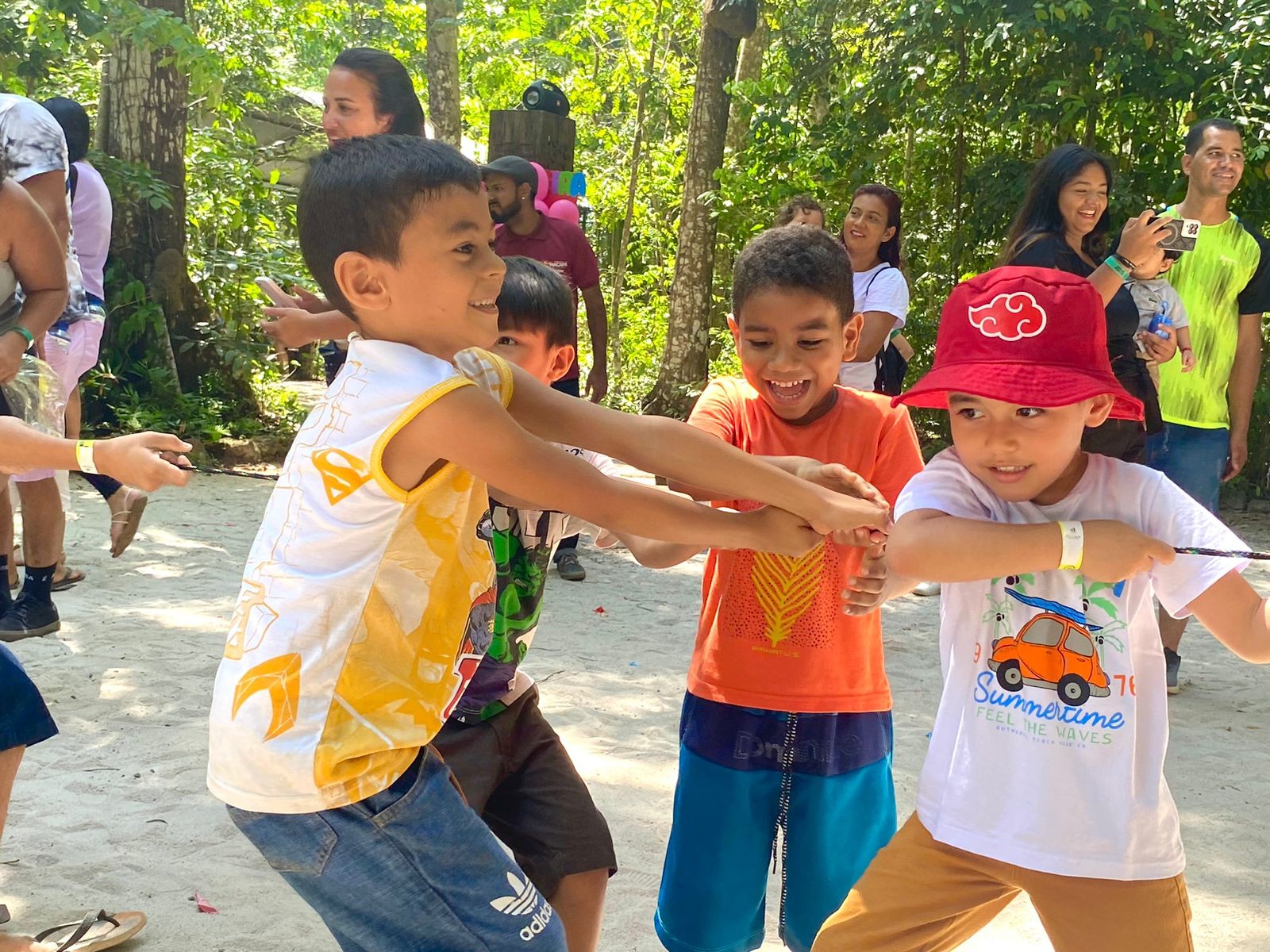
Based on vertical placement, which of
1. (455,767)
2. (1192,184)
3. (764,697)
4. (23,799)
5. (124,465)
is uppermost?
(1192,184)

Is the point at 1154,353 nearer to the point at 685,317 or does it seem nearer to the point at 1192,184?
the point at 1192,184

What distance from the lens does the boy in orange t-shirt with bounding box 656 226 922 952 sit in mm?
2336

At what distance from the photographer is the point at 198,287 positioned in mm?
9328

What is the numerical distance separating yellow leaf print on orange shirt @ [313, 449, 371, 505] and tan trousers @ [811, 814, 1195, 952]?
1000mm

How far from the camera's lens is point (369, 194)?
1832 mm

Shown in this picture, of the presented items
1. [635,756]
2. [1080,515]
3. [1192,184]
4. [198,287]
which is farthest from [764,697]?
[198,287]

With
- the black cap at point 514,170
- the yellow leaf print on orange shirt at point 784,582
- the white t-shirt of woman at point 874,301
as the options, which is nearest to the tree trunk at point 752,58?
the black cap at point 514,170

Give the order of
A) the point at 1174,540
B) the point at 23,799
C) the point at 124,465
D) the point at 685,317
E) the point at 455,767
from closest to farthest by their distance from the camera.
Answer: the point at 1174,540, the point at 124,465, the point at 455,767, the point at 23,799, the point at 685,317

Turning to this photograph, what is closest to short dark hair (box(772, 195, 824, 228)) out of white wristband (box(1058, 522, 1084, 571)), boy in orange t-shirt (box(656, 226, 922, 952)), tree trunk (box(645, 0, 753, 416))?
tree trunk (box(645, 0, 753, 416))

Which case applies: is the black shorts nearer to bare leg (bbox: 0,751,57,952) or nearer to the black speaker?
bare leg (bbox: 0,751,57,952)

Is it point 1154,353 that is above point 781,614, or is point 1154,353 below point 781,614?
above

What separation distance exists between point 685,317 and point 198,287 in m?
3.84

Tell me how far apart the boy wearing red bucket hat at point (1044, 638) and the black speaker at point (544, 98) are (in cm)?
588

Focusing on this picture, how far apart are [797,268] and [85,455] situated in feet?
4.29
